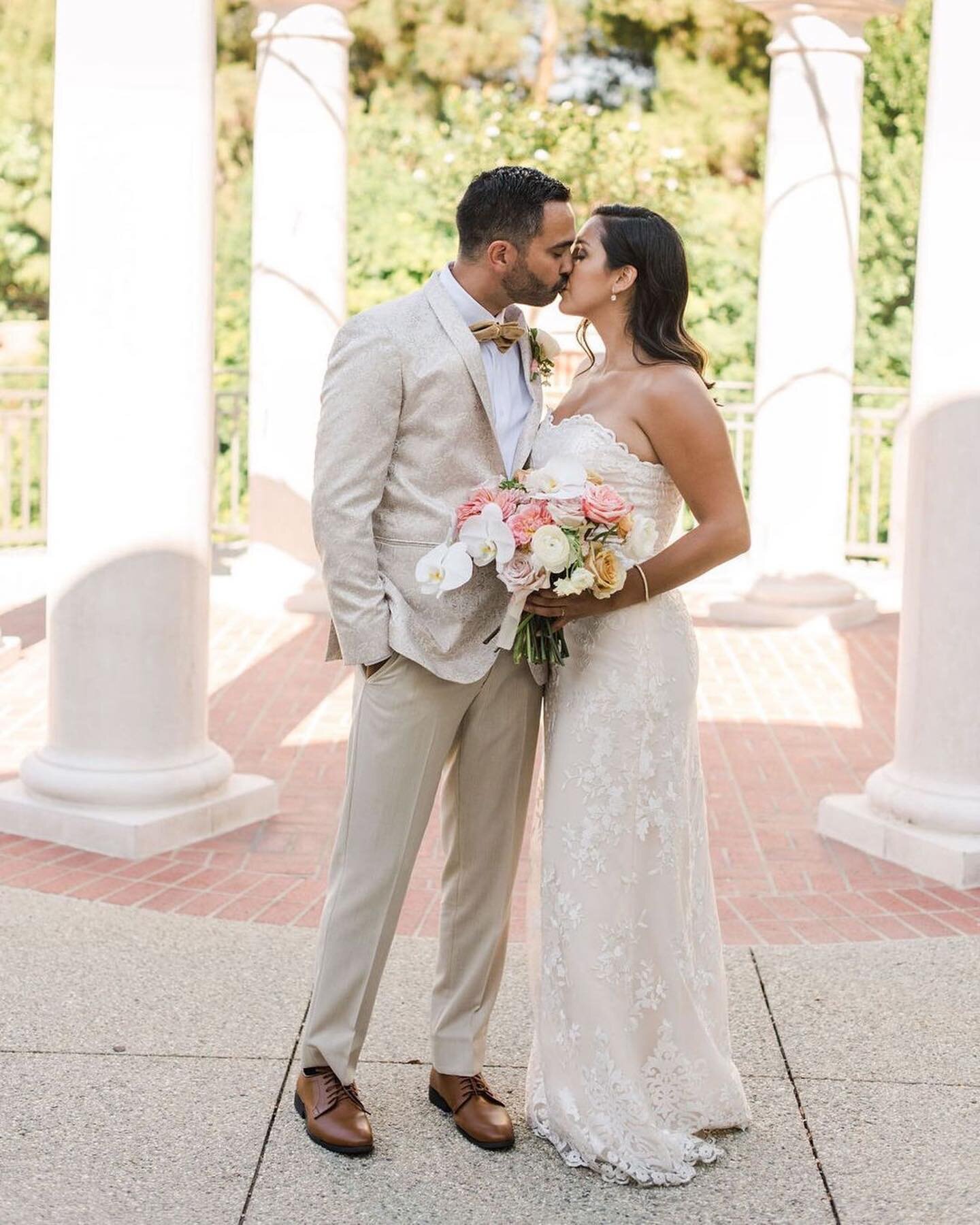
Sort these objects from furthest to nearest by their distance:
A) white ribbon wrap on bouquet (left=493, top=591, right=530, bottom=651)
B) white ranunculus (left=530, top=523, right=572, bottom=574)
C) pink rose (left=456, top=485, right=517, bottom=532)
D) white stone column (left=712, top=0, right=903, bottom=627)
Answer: white stone column (left=712, top=0, right=903, bottom=627)
white ribbon wrap on bouquet (left=493, top=591, right=530, bottom=651)
pink rose (left=456, top=485, right=517, bottom=532)
white ranunculus (left=530, top=523, right=572, bottom=574)

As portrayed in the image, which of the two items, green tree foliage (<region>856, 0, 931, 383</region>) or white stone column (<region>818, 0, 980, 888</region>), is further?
green tree foliage (<region>856, 0, 931, 383</region>)

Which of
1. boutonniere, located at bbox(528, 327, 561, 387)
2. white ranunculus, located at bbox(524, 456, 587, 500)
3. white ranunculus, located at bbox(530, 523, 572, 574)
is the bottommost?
white ranunculus, located at bbox(530, 523, 572, 574)

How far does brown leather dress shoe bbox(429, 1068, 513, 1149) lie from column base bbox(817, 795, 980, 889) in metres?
2.44

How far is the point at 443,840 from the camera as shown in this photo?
149 inches

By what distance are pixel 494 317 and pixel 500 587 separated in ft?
1.96

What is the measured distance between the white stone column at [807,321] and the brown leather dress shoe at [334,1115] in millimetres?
7364

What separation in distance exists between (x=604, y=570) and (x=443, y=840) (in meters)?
0.80

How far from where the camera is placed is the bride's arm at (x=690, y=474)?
3594 millimetres

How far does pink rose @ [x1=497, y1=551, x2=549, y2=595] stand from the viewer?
3.36 metres

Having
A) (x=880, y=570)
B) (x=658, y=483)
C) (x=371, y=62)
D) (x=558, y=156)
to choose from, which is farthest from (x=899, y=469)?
(x=371, y=62)

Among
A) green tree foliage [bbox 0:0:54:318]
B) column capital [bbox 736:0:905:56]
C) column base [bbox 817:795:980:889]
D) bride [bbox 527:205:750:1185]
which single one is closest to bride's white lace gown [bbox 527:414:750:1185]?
bride [bbox 527:205:750:1185]

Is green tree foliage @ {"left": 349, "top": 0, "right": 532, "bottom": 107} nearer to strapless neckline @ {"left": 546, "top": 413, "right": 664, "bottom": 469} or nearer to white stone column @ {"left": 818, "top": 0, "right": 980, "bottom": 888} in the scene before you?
white stone column @ {"left": 818, "top": 0, "right": 980, "bottom": 888}

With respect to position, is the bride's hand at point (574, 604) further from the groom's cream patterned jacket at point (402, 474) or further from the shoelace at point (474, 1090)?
the shoelace at point (474, 1090)

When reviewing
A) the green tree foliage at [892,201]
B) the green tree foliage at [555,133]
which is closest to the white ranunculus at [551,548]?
the green tree foliage at [555,133]
